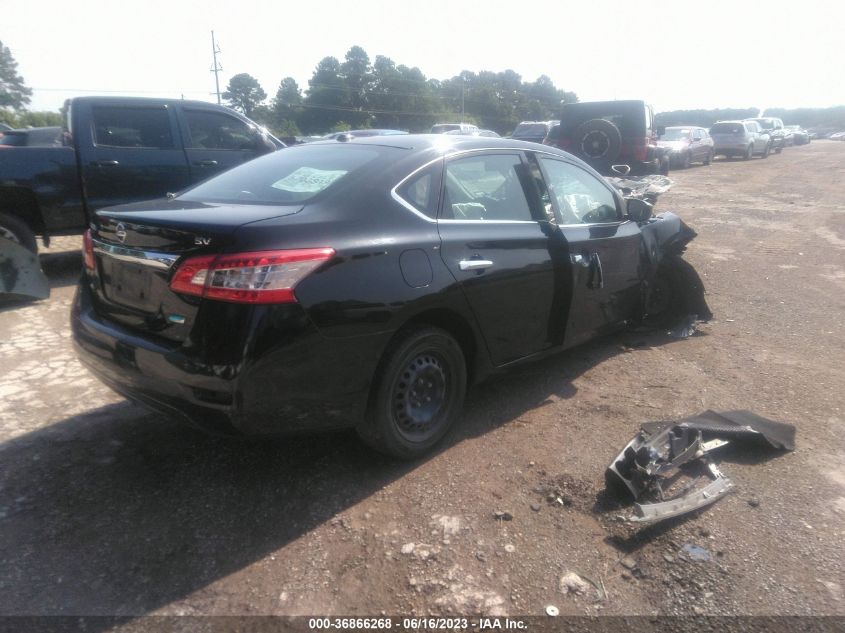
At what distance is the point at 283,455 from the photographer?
3285mm

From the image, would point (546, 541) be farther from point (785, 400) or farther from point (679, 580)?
point (785, 400)

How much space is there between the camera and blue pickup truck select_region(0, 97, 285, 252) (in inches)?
243

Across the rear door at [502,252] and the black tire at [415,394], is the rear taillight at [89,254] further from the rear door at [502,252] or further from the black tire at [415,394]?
the rear door at [502,252]

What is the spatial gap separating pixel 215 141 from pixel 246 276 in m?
5.46

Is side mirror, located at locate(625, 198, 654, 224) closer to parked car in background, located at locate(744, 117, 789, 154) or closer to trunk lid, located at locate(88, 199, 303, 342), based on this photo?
trunk lid, located at locate(88, 199, 303, 342)

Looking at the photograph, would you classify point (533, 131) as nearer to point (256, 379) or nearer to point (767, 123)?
point (767, 123)

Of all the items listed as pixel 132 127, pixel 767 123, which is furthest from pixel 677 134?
pixel 132 127

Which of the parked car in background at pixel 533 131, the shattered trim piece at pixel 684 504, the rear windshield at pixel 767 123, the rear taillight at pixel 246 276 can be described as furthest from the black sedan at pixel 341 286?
the rear windshield at pixel 767 123

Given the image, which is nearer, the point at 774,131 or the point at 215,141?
the point at 215,141

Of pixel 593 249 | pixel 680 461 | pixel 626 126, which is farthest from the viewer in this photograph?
pixel 626 126

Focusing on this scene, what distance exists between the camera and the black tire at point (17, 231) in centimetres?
606

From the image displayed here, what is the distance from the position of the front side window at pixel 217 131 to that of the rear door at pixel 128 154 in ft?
0.71


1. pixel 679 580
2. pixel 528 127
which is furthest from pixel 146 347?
pixel 528 127

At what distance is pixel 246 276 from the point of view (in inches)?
96.9
